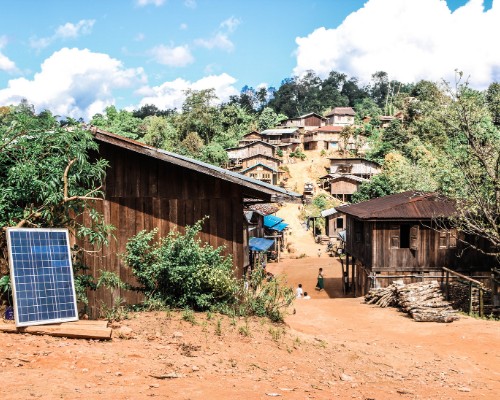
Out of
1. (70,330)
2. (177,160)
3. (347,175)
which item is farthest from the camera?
(347,175)

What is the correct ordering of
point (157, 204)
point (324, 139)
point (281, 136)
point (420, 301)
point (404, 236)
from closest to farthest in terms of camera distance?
point (157, 204) → point (420, 301) → point (404, 236) → point (324, 139) → point (281, 136)

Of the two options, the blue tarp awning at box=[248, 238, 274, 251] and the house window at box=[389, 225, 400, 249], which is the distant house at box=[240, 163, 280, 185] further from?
the house window at box=[389, 225, 400, 249]

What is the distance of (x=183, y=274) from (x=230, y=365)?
2942 mm

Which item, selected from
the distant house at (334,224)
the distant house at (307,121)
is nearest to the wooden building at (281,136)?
the distant house at (307,121)

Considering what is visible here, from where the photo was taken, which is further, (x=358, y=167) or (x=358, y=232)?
(x=358, y=167)

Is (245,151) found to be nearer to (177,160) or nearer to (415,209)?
(415,209)

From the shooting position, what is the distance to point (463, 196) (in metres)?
22.3

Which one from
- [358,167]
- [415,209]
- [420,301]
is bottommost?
[420,301]

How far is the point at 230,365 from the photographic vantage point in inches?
309

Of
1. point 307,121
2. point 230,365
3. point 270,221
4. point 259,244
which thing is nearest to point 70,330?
point 230,365

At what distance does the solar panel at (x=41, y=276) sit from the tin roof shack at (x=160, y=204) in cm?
375

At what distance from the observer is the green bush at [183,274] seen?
10383mm

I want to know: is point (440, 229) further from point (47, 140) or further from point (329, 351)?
point (47, 140)

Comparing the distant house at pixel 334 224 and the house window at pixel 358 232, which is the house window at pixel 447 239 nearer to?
the house window at pixel 358 232
